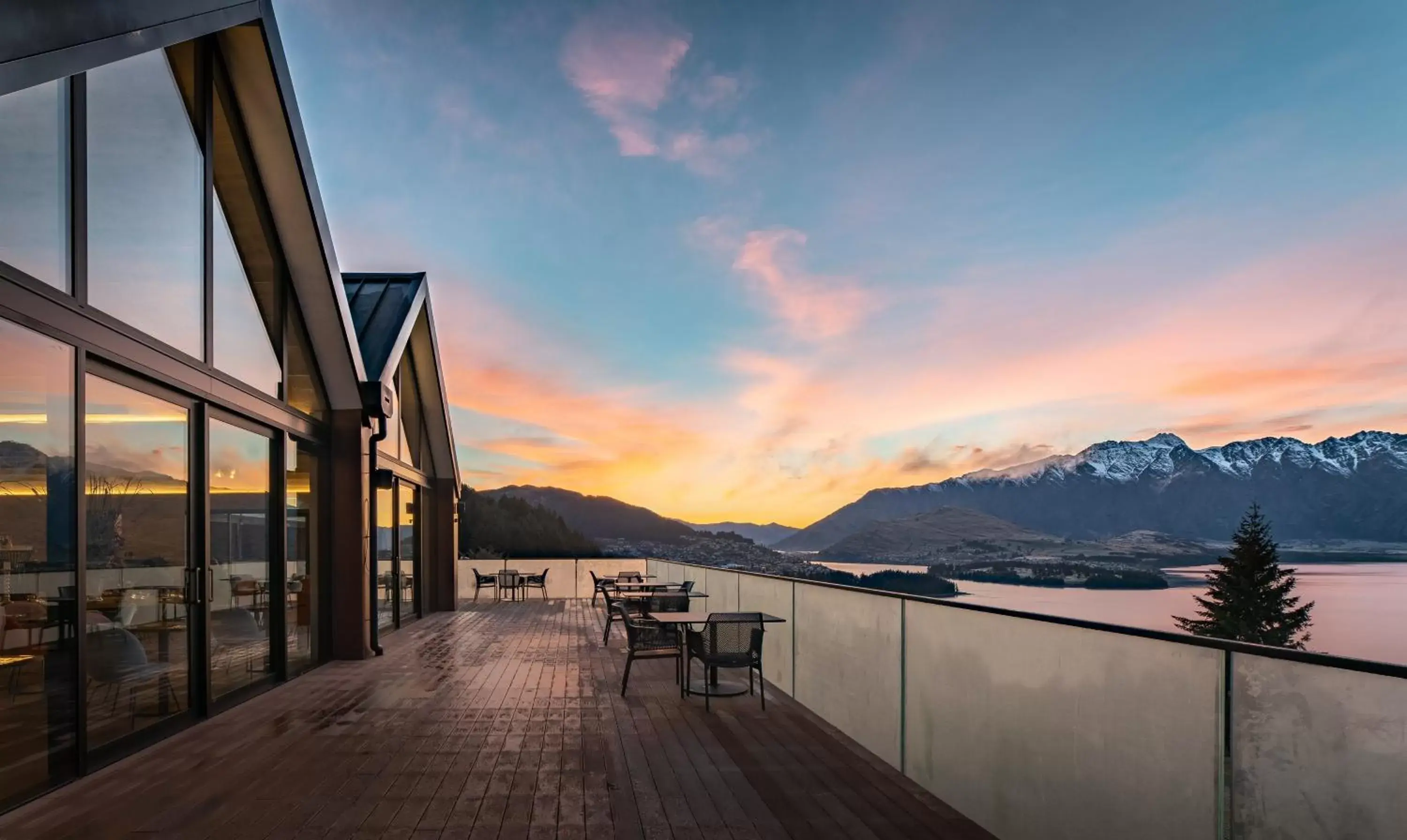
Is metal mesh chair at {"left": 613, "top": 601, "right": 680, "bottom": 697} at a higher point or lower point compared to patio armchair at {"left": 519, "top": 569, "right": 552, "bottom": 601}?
higher

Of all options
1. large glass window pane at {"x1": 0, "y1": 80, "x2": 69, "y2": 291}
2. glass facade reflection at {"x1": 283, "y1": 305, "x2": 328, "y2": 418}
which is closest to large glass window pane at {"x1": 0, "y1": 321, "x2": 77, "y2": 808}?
large glass window pane at {"x1": 0, "y1": 80, "x2": 69, "y2": 291}

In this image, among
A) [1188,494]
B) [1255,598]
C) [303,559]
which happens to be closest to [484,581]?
[303,559]

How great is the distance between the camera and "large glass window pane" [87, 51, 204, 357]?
4.80m

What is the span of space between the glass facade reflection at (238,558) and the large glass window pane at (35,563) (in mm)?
1713

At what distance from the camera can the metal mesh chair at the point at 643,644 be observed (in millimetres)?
6996

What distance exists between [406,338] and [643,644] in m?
5.66

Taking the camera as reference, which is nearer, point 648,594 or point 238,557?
point 238,557

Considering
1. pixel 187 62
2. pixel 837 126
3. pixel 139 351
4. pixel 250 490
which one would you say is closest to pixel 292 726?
pixel 250 490

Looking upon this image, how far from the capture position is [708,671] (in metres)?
6.58

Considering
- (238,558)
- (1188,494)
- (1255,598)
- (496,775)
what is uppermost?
(238,558)

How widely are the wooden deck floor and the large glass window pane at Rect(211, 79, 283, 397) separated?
9.42ft

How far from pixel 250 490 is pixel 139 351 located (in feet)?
7.18

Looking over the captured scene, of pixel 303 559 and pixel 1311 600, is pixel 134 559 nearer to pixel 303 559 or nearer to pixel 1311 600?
pixel 303 559

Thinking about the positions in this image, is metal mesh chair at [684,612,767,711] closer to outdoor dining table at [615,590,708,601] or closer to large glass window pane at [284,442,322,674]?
outdoor dining table at [615,590,708,601]
